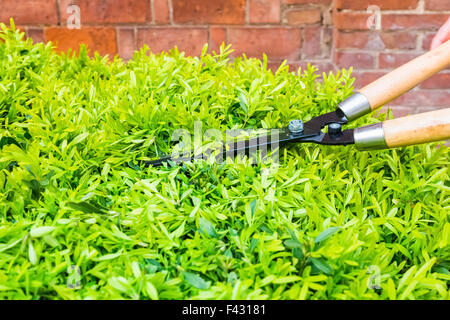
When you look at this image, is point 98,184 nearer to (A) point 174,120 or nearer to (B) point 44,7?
(A) point 174,120

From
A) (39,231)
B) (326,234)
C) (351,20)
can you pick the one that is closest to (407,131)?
(326,234)

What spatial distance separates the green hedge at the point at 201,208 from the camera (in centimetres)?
67

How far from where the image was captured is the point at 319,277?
65 cm

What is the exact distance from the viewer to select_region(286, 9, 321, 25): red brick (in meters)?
2.38

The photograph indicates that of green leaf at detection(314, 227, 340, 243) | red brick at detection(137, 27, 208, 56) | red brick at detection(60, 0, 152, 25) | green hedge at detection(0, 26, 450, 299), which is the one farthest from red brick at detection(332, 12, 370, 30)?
green leaf at detection(314, 227, 340, 243)

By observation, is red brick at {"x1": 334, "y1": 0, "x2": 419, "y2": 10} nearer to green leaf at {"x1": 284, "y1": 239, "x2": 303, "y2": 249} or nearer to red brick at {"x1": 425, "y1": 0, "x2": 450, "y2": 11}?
red brick at {"x1": 425, "y1": 0, "x2": 450, "y2": 11}

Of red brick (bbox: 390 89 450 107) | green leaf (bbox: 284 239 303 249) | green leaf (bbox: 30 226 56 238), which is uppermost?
red brick (bbox: 390 89 450 107)

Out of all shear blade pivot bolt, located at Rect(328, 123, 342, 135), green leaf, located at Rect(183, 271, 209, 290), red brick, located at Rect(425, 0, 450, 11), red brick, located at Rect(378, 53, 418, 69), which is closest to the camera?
green leaf, located at Rect(183, 271, 209, 290)

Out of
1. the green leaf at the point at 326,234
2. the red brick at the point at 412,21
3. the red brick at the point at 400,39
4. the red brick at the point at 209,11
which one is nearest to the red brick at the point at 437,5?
the red brick at the point at 412,21

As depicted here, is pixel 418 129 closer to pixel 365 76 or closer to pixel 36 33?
pixel 365 76

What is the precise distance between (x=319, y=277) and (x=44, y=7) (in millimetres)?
2352

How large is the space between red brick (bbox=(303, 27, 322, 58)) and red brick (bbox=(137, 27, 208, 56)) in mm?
549

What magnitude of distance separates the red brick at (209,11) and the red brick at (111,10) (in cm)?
17

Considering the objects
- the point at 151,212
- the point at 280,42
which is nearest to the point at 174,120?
the point at 151,212
